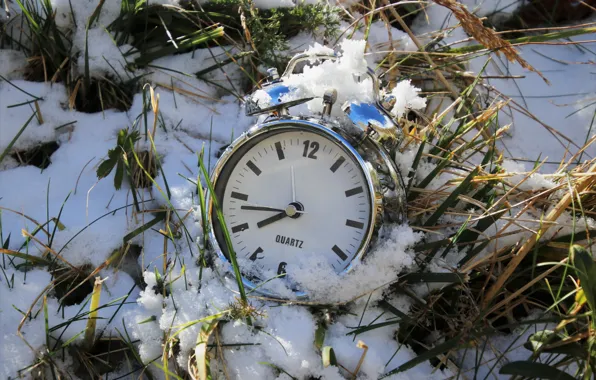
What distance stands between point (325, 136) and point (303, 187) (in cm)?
16

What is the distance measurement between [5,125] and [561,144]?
1.93 meters

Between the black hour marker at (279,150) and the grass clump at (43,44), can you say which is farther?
the grass clump at (43,44)

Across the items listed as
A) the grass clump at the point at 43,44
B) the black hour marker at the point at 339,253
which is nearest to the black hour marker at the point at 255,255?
the black hour marker at the point at 339,253

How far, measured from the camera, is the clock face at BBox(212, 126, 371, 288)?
1.92 m

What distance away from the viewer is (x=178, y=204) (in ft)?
7.10

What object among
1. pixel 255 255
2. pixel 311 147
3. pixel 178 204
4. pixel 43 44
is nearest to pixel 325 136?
pixel 311 147

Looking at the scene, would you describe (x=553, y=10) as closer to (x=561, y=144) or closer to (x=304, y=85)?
(x=561, y=144)

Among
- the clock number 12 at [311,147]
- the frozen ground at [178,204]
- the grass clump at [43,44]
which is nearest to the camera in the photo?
the frozen ground at [178,204]

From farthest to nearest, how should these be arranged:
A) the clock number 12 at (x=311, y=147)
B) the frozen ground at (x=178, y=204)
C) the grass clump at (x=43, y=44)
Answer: the grass clump at (x=43, y=44) < the clock number 12 at (x=311, y=147) < the frozen ground at (x=178, y=204)

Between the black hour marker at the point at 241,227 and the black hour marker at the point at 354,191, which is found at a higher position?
the black hour marker at the point at 354,191

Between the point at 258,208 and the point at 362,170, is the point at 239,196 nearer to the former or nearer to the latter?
the point at 258,208

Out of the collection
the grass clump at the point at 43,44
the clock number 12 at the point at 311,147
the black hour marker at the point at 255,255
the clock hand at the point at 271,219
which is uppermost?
the grass clump at the point at 43,44

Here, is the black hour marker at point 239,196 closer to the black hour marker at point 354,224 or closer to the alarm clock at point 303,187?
the alarm clock at point 303,187

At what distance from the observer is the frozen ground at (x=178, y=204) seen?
184cm
